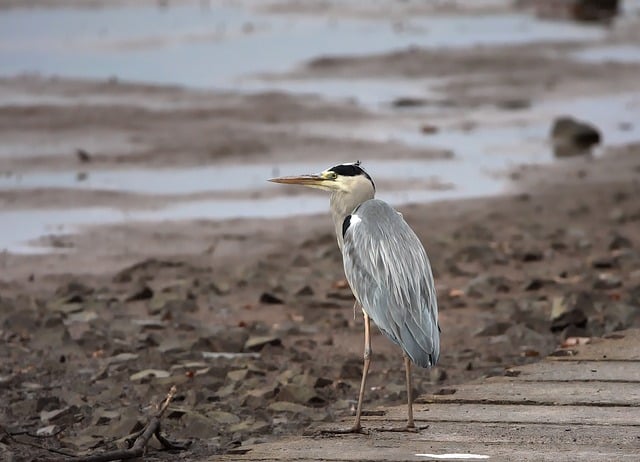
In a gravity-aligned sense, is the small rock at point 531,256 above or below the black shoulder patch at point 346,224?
below

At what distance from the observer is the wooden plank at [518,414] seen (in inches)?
263

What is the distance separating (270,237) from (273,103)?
6256 mm

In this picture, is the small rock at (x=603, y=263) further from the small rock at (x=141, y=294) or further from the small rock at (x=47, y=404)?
the small rock at (x=47, y=404)

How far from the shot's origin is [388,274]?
6.75 m

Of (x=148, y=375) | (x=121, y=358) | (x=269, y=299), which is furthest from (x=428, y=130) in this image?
(x=148, y=375)

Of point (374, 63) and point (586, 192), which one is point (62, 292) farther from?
point (374, 63)

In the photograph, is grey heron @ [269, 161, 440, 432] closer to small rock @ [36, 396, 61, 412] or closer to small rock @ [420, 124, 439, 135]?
small rock @ [36, 396, 61, 412]

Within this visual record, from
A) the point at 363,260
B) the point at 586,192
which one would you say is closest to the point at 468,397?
the point at 363,260

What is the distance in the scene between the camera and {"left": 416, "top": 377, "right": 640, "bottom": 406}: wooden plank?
7.04 meters

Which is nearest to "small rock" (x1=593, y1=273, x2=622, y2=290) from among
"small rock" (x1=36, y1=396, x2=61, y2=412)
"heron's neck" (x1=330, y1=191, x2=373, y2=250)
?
"heron's neck" (x1=330, y1=191, x2=373, y2=250)

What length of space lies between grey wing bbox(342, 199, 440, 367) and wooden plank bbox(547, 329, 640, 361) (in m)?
1.43

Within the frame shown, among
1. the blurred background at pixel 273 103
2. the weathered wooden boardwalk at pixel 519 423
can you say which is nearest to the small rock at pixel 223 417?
the weathered wooden boardwalk at pixel 519 423

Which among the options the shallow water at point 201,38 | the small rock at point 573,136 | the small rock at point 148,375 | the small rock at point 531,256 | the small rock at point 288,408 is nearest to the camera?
the small rock at point 288,408

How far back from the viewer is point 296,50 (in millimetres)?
23359
